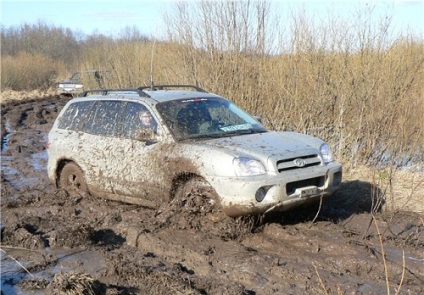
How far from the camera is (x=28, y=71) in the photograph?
4153 centimetres

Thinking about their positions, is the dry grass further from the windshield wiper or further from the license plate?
the windshield wiper

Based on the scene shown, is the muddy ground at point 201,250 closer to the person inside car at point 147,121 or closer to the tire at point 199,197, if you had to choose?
the tire at point 199,197

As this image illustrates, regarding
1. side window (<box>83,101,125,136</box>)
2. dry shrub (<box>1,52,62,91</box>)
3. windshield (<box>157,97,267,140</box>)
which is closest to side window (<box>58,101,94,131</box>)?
side window (<box>83,101,125,136</box>)

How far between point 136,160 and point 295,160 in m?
2.05

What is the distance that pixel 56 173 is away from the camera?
8.40 meters

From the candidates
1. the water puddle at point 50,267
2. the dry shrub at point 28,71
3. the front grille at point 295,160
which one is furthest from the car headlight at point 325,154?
the dry shrub at point 28,71

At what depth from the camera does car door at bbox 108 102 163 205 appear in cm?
682

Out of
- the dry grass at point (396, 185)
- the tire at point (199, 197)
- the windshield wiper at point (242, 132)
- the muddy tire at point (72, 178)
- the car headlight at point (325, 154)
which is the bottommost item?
the dry grass at point (396, 185)

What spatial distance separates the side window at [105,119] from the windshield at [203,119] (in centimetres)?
75

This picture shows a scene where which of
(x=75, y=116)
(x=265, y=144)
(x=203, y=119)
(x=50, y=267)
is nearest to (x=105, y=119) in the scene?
(x=75, y=116)

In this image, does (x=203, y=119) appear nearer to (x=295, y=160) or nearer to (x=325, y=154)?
(x=295, y=160)

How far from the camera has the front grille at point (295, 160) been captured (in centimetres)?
606

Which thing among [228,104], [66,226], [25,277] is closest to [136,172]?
[66,226]

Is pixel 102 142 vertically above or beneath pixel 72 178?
above
